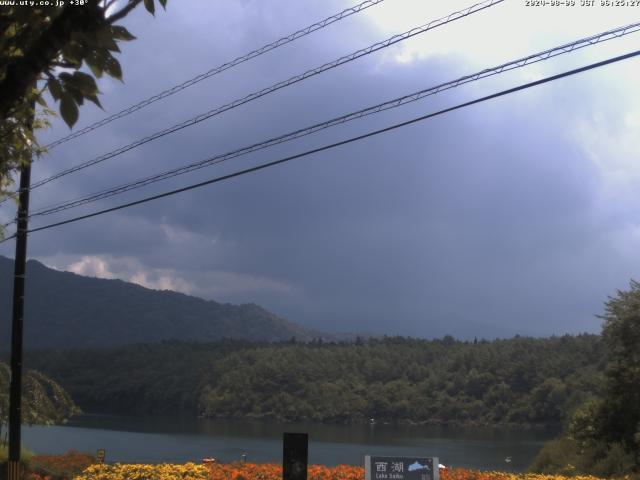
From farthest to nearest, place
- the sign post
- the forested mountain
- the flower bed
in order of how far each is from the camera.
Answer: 1. the forested mountain
2. the flower bed
3. the sign post

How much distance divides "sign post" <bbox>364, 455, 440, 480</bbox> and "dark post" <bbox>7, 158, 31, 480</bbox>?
21.8ft

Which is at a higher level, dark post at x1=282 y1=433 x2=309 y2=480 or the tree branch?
the tree branch

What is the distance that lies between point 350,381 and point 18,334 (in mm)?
98550

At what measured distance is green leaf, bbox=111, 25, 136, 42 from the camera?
3.16m

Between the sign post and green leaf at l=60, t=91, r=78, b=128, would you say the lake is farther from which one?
green leaf at l=60, t=91, r=78, b=128

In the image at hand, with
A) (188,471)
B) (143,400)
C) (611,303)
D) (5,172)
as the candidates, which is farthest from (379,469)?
(143,400)

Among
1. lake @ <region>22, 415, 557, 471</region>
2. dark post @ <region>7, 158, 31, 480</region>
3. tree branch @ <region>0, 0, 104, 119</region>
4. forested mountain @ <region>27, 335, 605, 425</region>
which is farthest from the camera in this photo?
forested mountain @ <region>27, 335, 605, 425</region>

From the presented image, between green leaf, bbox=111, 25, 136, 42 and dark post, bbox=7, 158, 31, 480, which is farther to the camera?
dark post, bbox=7, 158, 31, 480

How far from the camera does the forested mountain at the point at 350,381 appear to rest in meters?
92.2

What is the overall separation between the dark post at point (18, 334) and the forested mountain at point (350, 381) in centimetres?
7376

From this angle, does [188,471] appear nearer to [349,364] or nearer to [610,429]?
[610,429]

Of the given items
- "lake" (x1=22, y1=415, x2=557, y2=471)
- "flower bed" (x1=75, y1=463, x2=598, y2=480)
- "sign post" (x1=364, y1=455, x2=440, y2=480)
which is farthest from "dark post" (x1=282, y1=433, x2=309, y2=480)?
"lake" (x1=22, y1=415, x2=557, y2=471)

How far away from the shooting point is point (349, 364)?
389 ft

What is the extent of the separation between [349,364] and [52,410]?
102 m
